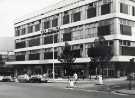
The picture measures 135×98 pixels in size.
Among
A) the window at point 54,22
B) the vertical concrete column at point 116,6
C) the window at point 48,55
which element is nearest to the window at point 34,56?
the window at point 48,55

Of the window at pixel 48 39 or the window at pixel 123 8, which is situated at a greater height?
Result: the window at pixel 123 8

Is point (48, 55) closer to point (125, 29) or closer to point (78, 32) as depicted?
point (78, 32)

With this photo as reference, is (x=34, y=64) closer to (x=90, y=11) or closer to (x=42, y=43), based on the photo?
(x=42, y=43)

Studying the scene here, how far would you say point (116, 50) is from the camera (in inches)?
2265

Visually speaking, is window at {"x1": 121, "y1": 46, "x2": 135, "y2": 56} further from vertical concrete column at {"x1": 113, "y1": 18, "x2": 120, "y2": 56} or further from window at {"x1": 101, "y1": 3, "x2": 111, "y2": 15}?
window at {"x1": 101, "y1": 3, "x2": 111, "y2": 15}

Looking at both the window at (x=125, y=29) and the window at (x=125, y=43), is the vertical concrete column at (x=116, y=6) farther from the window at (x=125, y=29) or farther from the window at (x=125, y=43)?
the window at (x=125, y=43)

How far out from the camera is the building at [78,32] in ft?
193

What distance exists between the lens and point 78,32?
2650 inches

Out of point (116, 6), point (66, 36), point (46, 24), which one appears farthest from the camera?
point (46, 24)

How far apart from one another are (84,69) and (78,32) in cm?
813

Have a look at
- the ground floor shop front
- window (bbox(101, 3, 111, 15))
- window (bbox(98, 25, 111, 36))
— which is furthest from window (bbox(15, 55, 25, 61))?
window (bbox(101, 3, 111, 15))

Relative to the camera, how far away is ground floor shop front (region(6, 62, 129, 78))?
59.1 metres

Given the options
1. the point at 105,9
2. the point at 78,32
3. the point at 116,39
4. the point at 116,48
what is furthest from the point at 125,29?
the point at 78,32

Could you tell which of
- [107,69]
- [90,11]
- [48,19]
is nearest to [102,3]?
[90,11]
